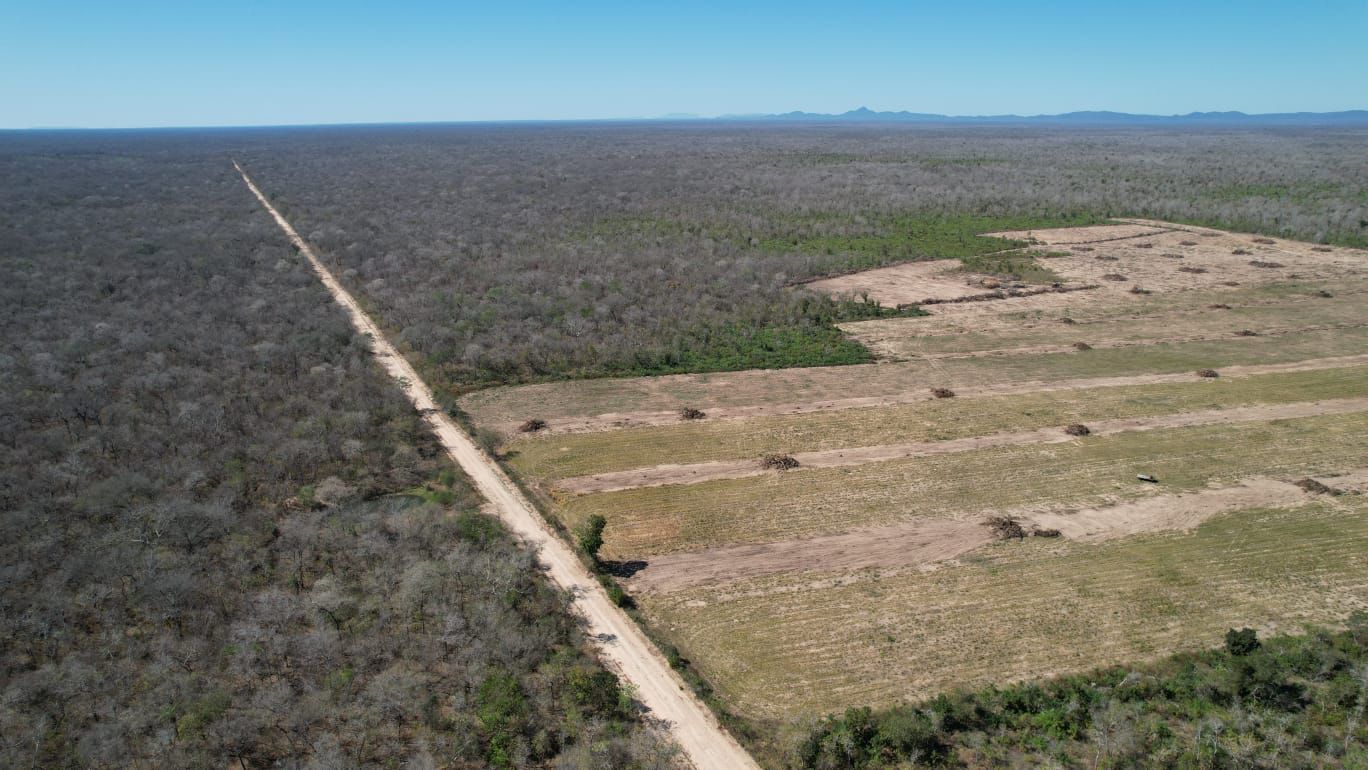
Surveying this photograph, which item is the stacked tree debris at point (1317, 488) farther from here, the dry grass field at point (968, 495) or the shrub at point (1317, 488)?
the dry grass field at point (968, 495)

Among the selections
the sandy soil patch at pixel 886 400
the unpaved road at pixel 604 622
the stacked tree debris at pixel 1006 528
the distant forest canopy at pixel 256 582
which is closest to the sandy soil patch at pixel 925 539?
the stacked tree debris at pixel 1006 528

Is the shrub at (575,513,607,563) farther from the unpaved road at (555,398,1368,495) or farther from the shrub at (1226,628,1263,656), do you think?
the shrub at (1226,628,1263,656)

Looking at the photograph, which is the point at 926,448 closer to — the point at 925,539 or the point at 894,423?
the point at 894,423

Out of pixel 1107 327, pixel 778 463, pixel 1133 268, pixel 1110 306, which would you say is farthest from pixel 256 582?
pixel 1133 268

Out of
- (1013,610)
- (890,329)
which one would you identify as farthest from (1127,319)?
(1013,610)

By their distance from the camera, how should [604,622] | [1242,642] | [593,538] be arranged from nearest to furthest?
[1242,642] < [604,622] < [593,538]
